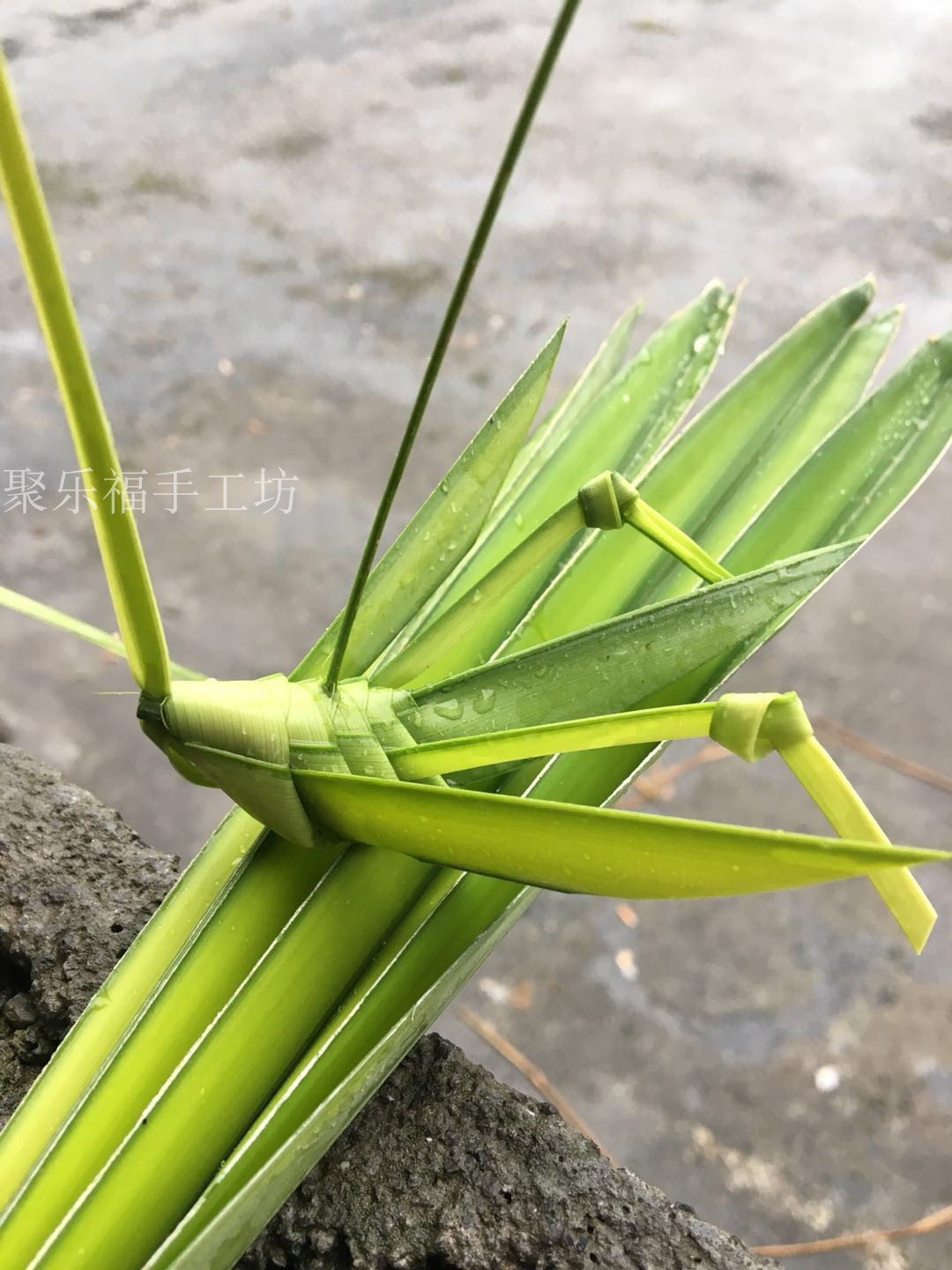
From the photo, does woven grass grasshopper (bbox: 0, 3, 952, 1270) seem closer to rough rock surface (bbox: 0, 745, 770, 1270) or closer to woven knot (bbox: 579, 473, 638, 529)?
woven knot (bbox: 579, 473, 638, 529)

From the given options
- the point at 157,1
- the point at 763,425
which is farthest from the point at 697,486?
the point at 157,1

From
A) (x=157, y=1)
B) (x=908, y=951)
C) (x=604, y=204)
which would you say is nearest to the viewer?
(x=908, y=951)

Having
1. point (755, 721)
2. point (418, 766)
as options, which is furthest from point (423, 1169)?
point (755, 721)

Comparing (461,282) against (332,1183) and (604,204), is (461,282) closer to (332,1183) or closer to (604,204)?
(332,1183)

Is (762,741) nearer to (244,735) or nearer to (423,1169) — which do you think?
(244,735)

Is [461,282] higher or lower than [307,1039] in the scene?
higher

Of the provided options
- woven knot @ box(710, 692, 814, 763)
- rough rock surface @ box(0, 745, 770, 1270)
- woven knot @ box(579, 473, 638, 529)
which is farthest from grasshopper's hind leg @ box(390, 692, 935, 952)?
rough rock surface @ box(0, 745, 770, 1270)

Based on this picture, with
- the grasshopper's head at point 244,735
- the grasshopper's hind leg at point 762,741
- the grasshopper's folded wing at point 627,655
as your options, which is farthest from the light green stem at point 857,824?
the grasshopper's head at point 244,735

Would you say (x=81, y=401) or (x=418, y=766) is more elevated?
(x=81, y=401)
